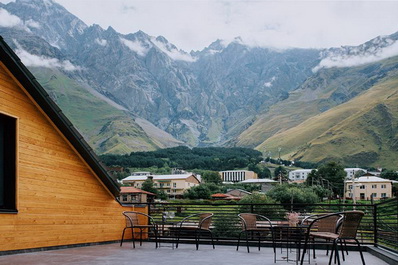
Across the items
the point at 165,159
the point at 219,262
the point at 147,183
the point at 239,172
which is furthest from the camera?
the point at 165,159

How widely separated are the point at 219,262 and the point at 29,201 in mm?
3363

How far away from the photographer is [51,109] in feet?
25.8

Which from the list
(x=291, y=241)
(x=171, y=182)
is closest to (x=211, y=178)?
(x=171, y=182)

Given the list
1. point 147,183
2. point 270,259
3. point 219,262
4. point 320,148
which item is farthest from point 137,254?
point 320,148

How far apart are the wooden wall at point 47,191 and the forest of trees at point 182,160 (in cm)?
12296

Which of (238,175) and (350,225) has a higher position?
(350,225)

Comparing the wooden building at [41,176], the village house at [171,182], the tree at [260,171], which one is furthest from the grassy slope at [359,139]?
the wooden building at [41,176]

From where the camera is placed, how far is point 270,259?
7.25 meters

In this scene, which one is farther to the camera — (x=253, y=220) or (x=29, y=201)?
(x=253, y=220)

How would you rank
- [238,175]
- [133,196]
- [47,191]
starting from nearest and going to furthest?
[47,191]
[133,196]
[238,175]

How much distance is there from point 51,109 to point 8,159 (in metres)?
1.16

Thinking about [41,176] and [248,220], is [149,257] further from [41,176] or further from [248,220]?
[41,176]

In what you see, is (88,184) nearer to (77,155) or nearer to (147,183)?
(77,155)

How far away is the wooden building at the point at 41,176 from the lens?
283 inches
